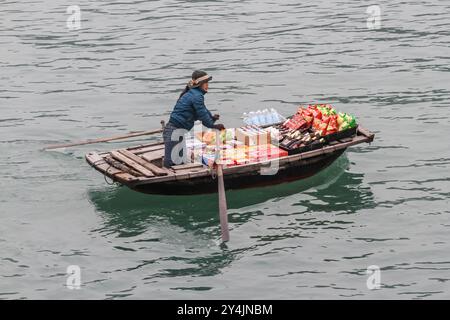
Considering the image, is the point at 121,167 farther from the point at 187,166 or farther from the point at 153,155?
the point at 187,166

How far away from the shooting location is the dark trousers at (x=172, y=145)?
17.8 m

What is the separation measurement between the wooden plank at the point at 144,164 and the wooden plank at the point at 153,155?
111 millimetres

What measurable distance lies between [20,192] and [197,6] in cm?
1445

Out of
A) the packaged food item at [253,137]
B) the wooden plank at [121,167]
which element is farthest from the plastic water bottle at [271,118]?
the wooden plank at [121,167]

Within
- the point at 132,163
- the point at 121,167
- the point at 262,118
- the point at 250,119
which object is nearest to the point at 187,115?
the point at 132,163

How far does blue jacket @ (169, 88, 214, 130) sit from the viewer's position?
58.3 ft

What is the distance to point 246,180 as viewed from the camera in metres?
18.0

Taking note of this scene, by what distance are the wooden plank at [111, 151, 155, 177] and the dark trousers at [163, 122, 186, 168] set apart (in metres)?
0.52

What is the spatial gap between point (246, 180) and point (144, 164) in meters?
1.85

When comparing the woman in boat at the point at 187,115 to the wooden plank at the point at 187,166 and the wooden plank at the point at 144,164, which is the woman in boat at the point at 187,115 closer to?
the wooden plank at the point at 187,166

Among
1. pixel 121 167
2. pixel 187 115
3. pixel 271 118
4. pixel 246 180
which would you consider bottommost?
pixel 246 180

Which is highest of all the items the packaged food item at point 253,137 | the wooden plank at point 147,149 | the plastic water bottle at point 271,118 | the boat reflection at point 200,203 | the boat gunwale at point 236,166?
the plastic water bottle at point 271,118
